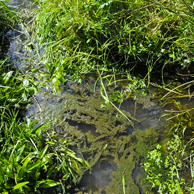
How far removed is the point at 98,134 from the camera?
2154mm

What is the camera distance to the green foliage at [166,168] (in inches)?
70.9

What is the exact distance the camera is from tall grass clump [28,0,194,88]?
2451mm

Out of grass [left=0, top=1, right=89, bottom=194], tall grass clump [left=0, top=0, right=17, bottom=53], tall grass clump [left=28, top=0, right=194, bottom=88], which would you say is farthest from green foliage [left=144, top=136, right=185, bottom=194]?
tall grass clump [left=0, top=0, right=17, bottom=53]

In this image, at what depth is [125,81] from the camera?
258 cm

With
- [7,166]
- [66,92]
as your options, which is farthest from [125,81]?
[7,166]

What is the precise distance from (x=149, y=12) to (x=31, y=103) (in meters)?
1.70

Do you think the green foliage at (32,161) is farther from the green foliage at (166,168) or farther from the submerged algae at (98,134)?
the green foliage at (166,168)

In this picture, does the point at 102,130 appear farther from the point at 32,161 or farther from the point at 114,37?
the point at 114,37

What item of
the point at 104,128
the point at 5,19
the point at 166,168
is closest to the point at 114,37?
the point at 104,128

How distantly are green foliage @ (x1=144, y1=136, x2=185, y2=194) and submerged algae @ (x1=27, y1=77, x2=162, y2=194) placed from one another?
0.31 feet

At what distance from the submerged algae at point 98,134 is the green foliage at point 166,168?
0.31 feet

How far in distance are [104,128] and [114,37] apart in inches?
41.3

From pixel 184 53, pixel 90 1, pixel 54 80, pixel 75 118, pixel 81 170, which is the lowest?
pixel 81 170

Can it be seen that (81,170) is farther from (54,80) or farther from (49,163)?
(54,80)
